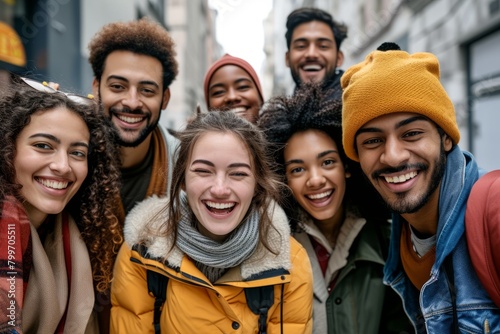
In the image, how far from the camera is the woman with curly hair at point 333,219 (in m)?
2.66

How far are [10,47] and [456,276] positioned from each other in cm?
693

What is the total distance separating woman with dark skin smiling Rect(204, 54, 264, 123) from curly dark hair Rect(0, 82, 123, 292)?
1378 mm

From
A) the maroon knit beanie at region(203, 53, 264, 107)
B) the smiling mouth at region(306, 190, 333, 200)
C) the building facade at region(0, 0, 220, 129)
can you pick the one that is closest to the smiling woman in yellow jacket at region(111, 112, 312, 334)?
the smiling mouth at region(306, 190, 333, 200)

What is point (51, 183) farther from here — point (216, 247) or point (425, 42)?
point (425, 42)

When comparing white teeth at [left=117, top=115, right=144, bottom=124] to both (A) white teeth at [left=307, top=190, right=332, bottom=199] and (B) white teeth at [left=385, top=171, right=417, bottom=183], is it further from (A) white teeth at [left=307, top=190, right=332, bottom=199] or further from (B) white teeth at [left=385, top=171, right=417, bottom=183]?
(B) white teeth at [left=385, top=171, right=417, bottom=183]

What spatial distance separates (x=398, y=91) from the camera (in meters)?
2.11

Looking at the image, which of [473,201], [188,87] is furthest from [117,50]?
[188,87]

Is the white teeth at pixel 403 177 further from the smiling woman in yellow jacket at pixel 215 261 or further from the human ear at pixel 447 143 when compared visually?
the smiling woman in yellow jacket at pixel 215 261

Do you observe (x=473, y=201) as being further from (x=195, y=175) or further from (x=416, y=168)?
(x=195, y=175)

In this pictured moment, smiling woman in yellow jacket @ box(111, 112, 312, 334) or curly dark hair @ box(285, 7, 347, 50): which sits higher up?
curly dark hair @ box(285, 7, 347, 50)

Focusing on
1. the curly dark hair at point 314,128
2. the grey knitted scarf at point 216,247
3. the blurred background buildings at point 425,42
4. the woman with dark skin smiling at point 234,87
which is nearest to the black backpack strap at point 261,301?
the grey knitted scarf at point 216,247

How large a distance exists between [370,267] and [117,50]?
2.56 metres

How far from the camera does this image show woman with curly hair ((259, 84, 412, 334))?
266 cm

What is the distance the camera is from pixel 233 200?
7.73ft
